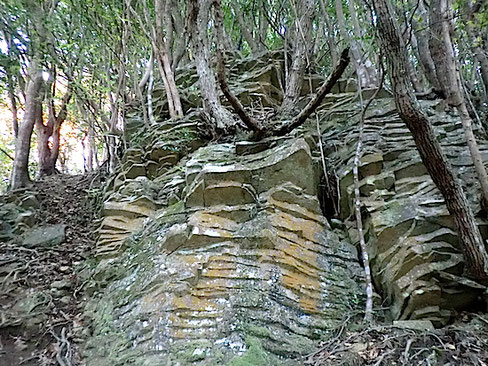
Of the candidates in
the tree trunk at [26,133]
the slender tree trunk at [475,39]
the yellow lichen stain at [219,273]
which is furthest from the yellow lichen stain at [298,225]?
Result: the tree trunk at [26,133]

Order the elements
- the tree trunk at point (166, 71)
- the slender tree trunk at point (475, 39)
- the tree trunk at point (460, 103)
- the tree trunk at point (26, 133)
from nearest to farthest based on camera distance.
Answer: the tree trunk at point (460, 103)
the slender tree trunk at point (475, 39)
the tree trunk at point (26, 133)
the tree trunk at point (166, 71)

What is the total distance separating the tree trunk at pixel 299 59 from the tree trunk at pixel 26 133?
6204 millimetres

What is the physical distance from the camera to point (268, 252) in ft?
14.3

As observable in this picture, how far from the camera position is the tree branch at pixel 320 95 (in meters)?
4.60

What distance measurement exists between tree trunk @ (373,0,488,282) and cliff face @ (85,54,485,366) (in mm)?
257

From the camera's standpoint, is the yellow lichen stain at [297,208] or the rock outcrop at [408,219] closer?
the rock outcrop at [408,219]

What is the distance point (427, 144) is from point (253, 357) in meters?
2.89

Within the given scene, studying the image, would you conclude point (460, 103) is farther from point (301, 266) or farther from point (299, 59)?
point (299, 59)

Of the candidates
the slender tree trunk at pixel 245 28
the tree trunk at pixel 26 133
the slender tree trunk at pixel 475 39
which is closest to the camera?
the slender tree trunk at pixel 475 39

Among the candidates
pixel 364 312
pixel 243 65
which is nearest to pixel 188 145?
pixel 243 65

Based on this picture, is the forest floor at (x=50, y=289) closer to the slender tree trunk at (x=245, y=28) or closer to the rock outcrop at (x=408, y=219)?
the rock outcrop at (x=408, y=219)

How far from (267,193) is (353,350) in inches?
92.6

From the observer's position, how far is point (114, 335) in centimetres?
392

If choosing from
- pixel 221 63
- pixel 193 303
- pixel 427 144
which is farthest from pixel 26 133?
pixel 427 144
